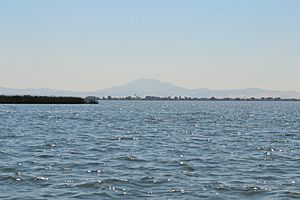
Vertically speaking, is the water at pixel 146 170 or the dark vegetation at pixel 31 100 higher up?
the dark vegetation at pixel 31 100

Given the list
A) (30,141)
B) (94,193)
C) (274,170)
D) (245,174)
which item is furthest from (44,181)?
(30,141)

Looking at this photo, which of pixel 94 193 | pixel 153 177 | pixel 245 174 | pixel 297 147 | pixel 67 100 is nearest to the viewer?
pixel 94 193

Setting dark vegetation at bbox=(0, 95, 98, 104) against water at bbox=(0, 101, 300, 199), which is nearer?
water at bbox=(0, 101, 300, 199)

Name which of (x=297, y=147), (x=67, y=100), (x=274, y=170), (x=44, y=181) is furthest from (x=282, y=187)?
(x=67, y=100)

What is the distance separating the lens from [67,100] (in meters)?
171

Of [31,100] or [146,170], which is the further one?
[31,100]

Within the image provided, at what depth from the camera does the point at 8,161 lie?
2577 cm

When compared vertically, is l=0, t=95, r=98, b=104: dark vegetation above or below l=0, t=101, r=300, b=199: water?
above

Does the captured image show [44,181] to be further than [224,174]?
No

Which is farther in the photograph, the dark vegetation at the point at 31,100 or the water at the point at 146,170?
the dark vegetation at the point at 31,100

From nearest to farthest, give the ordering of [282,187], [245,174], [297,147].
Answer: [282,187], [245,174], [297,147]

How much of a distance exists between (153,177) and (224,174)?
122 inches

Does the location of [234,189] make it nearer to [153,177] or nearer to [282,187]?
[282,187]

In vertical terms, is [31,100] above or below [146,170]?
above
